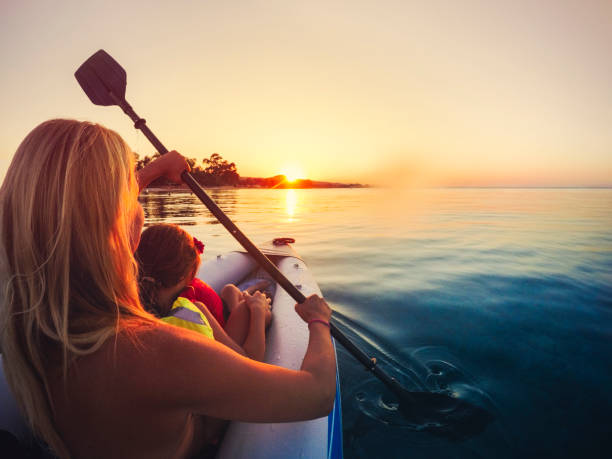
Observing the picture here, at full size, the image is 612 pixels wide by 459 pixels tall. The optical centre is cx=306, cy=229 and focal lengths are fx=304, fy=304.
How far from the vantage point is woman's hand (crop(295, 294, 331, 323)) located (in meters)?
1.55

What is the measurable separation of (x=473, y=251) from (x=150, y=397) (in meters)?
9.53

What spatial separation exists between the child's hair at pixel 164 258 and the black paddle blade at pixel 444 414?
2226 mm

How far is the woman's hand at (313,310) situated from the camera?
5.08ft

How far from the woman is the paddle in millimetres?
1124

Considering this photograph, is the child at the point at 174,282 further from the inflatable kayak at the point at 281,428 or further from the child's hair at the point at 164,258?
the inflatable kayak at the point at 281,428

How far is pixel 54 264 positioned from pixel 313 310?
3.57ft

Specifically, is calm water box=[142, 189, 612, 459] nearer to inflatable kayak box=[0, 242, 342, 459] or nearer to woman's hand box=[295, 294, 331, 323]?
inflatable kayak box=[0, 242, 342, 459]

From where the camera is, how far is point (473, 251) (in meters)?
8.77

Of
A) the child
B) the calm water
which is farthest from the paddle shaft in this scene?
the calm water

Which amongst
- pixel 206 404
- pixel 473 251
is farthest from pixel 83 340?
pixel 473 251

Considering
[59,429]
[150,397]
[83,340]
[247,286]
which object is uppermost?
[83,340]

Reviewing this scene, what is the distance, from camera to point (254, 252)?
6.90 feet

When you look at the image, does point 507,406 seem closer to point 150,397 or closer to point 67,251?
point 150,397

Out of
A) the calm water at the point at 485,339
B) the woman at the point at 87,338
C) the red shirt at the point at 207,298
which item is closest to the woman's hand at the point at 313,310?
the woman at the point at 87,338
